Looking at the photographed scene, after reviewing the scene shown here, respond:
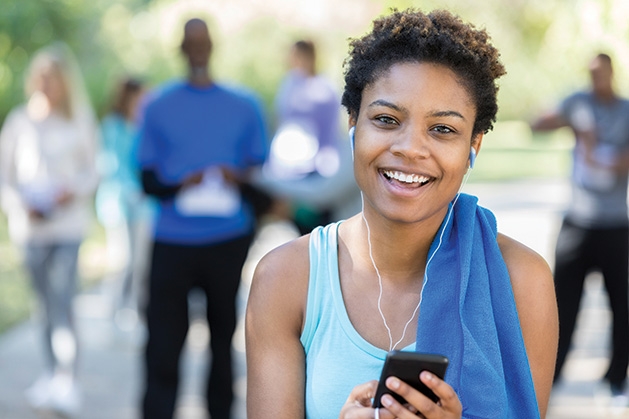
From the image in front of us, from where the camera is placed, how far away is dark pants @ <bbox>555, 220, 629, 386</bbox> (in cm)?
680

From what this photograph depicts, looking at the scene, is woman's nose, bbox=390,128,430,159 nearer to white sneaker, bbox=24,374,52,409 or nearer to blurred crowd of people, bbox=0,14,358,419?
blurred crowd of people, bbox=0,14,358,419

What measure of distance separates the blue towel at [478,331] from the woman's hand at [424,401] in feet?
0.48

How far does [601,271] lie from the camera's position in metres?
6.89

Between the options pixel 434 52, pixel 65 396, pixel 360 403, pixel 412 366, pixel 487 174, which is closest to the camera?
pixel 412 366

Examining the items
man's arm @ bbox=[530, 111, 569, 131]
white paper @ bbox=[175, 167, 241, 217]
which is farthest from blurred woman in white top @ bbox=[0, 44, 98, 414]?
man's arm @ bbox=[530, 111, 569, 131]

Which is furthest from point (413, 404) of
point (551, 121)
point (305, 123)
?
point (305, 123)

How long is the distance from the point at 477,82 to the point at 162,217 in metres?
3.27

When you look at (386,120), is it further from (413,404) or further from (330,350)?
(413,404)

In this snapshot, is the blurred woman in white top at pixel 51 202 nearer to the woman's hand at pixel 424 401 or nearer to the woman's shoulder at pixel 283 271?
the woman's shoulder at pixel 283 271

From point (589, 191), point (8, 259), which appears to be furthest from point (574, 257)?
point (8, 259)

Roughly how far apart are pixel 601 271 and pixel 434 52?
4617 millimetres

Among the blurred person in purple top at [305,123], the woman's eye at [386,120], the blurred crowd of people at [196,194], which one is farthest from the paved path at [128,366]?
the woman's eye at [386,120]

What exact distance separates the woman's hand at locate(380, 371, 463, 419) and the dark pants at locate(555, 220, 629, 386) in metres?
4.63

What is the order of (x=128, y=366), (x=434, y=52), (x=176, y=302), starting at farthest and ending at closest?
(x=128, y=366) < (x=176, y=302) < (x=434, y=52)
